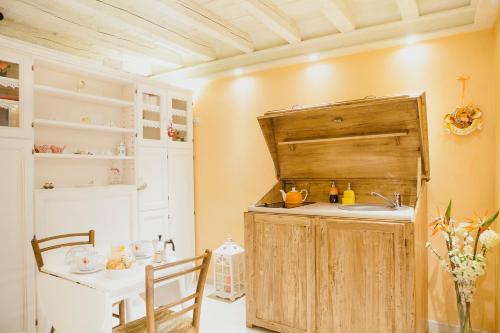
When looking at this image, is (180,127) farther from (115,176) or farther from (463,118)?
(463,118)

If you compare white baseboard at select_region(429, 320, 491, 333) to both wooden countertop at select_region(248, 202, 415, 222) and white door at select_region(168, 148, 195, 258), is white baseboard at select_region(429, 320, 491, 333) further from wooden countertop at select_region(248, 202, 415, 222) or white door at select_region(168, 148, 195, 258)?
white door at select_region(168, 148, 195, 258)

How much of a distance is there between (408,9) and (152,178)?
2.85 metres

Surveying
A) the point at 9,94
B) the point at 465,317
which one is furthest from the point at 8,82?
the point at 465,317

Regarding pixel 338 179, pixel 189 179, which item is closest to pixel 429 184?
pixel 338 179

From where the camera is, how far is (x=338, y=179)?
3.16 m

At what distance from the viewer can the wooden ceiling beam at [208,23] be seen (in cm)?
275

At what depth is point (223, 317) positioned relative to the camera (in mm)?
3158

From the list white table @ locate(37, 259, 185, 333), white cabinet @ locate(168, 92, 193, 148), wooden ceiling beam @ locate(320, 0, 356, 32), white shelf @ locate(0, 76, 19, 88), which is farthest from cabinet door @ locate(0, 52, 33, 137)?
wooden ceiling beam @ locate(320, 0, 356, 32)

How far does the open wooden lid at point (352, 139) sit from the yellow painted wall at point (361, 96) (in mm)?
317

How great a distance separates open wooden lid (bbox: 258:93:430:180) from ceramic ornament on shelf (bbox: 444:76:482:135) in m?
0.33

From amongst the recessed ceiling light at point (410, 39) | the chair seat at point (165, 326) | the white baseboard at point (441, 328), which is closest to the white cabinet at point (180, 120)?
the chair seat at point (165, 326)

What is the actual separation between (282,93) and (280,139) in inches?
24.4

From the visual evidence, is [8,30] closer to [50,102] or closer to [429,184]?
[50,102]

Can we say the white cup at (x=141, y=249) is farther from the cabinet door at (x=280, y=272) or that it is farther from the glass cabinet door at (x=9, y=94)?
the glass cabinet door at (x=9, y=94)
